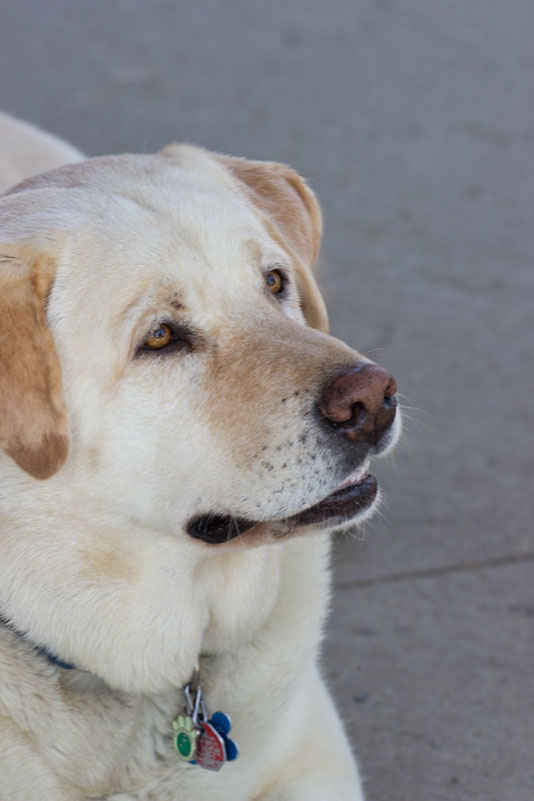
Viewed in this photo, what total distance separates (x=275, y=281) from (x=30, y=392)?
732mm

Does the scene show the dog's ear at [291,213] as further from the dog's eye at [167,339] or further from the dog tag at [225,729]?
the dog tag at [225,729]

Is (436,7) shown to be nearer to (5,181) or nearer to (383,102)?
(383,102)

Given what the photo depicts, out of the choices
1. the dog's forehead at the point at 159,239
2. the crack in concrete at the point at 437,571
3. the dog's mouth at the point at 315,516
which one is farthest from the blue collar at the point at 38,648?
the crack in concrete at the point at 437,571

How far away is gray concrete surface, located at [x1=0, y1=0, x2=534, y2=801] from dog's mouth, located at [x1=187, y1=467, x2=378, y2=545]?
36.9 inches

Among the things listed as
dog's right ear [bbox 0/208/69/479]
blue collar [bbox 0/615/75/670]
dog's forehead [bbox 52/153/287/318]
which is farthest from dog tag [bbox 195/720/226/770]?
dog's forehead [bbox 52/153/287/318]

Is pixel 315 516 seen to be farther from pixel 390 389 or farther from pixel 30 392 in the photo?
pixel 30 392

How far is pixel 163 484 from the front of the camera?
2.34m

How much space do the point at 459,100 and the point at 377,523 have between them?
11.8 ft

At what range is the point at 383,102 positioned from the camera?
21.8ft

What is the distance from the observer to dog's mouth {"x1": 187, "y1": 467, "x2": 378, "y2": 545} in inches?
92.0

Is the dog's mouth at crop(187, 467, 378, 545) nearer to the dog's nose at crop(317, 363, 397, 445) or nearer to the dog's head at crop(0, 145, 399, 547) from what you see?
the dog's head at crop(0, 145, 399, 547)

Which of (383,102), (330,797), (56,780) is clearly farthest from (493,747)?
(383,102)

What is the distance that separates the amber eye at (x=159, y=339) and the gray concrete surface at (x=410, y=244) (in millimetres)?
1283

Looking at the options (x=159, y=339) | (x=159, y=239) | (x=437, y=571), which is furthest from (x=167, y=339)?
(x=437, y=571)
